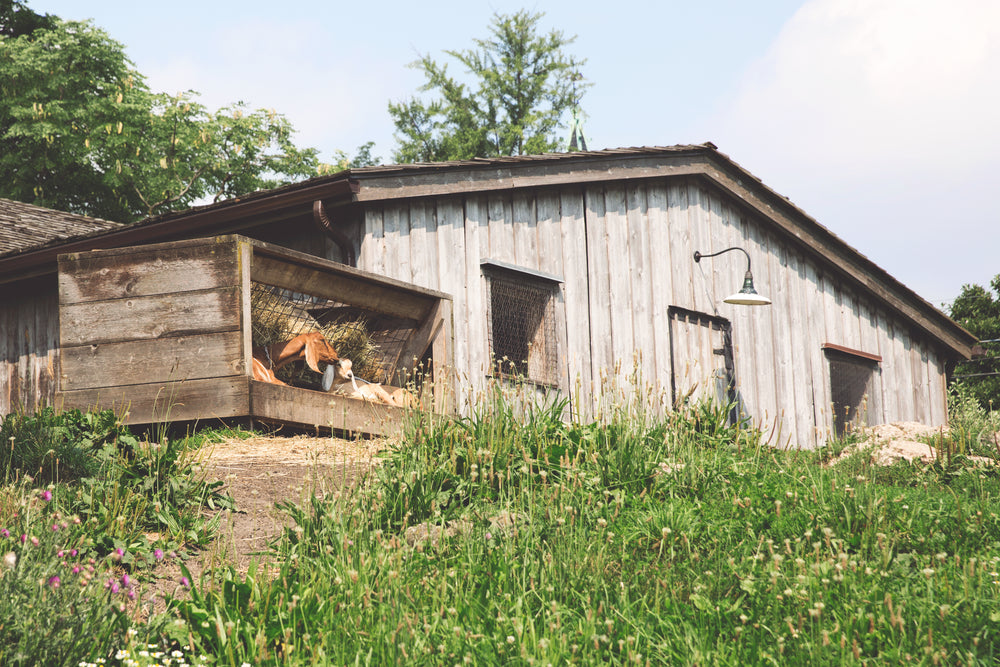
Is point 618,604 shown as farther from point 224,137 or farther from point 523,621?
point 224,137

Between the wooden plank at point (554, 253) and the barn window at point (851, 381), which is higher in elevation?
the wooden plank at point (554, 253)

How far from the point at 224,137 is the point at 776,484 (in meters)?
22.8

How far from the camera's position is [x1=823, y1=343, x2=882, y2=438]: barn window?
1398 cm

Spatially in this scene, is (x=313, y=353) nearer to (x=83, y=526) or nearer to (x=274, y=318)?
(x=274, y=318)

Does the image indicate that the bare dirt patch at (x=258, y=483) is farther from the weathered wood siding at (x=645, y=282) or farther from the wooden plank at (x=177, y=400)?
the weathered wood siding at (x=645, y=282)

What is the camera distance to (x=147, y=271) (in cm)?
716

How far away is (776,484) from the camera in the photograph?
18.7 feet

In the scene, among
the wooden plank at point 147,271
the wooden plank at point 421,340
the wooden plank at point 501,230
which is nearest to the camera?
the wooden plank at point 147,271

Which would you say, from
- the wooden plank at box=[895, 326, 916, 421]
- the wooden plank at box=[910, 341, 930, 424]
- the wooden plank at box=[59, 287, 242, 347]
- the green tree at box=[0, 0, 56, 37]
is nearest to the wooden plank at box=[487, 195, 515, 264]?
the wooden plank at box=[59, 287, 242, 347]

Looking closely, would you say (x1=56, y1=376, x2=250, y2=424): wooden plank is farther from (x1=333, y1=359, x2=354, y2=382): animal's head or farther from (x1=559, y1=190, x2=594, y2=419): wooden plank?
(x1=559, y1=190, x2=594, y2=419): wooden plank

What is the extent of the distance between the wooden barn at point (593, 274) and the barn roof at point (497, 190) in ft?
0.08

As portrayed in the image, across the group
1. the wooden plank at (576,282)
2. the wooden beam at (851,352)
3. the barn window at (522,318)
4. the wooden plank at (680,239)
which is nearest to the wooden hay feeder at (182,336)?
the barn window at (522,318)

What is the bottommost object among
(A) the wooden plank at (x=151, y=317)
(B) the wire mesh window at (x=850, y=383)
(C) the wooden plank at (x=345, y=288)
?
(B) the wire mesh window at (x=850, y=383)

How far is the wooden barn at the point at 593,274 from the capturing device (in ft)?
31.8
